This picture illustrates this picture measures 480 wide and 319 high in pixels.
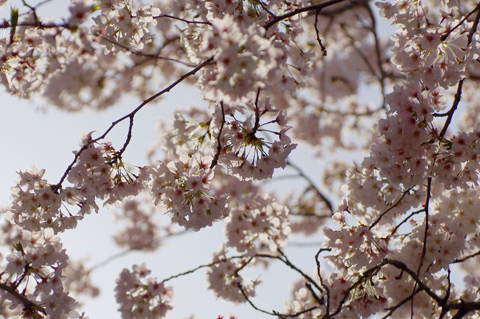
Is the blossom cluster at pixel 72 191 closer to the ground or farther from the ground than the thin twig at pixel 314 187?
closer to the ground

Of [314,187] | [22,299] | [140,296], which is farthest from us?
[314,187]

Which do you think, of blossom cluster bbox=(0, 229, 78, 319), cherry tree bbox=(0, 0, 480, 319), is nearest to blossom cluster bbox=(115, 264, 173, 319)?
cherry tree bbox=(0, 0, 480, 319)

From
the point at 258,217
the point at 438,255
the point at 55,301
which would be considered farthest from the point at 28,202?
the point at 438,255

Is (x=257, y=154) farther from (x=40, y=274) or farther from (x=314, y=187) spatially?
(x=314, y=187)

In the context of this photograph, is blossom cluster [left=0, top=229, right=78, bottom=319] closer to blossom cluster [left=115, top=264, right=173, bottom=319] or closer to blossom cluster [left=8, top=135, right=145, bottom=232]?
blossom cluster [left=8, top=135, right=145, bottom=232]

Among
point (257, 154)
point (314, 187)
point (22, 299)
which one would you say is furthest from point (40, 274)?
point (314, 187)

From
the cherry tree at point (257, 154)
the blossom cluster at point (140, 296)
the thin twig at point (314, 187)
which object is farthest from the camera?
the thin twig at point (314, 187)

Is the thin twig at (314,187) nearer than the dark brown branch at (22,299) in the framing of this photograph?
No

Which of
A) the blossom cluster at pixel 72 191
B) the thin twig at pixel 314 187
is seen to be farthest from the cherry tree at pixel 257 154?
the thin twig at pixel 314 187

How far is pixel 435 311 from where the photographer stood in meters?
4.14

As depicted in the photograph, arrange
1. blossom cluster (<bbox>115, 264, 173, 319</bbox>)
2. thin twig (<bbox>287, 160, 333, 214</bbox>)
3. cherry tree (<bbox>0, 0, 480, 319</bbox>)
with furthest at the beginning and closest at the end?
thin twig (<bbox>287, 160, 333, 214</bbox>)
blossom cluster (<bbox>115, 264, 173, 319</bbox>)
cherry tree (<bbox>0, 0, 480, 319</bbox>)

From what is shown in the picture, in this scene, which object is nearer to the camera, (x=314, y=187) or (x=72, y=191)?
(x=72, y=191)

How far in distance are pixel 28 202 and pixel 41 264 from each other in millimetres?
443

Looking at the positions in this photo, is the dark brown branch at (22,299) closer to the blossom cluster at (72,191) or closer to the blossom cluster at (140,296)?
the blossom cluster at (72,191)
